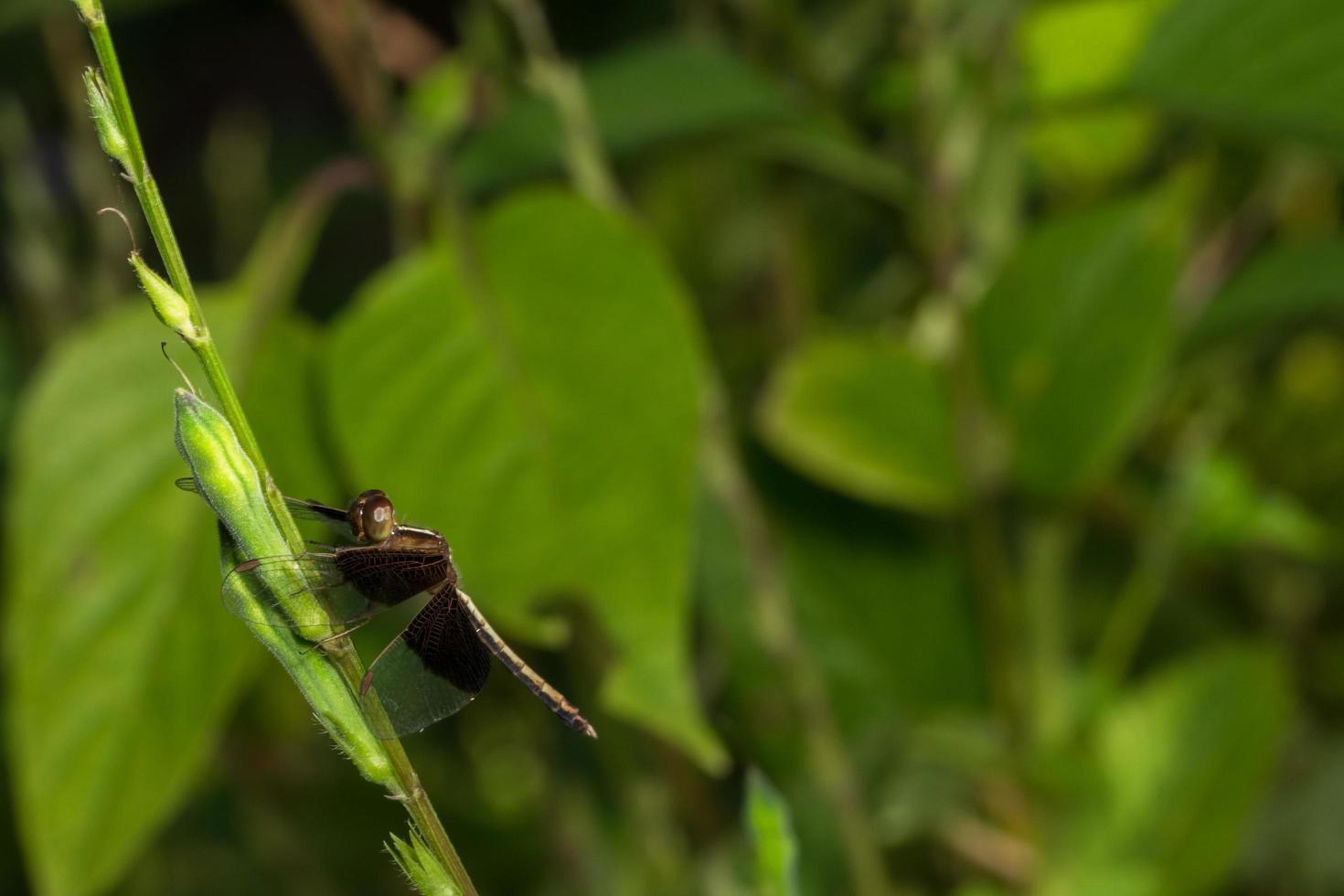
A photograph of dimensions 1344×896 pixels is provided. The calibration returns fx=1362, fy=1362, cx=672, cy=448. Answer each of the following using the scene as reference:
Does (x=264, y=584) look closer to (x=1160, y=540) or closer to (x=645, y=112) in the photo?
(x=645, y=112)

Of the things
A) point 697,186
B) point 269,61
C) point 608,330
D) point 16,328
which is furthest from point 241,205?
point 269,61

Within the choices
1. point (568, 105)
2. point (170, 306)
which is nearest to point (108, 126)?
point (170, 306)

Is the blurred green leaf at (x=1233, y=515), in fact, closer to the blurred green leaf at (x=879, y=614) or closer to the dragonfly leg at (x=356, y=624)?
the blurred green leaf at (x=879, y=614)

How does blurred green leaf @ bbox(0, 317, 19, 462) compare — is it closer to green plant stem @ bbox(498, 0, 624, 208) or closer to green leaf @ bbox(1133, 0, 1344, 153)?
green plant stem @ bbox(498, 0, 624, 208)

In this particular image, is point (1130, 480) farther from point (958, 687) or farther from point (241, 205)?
point (241, 205)

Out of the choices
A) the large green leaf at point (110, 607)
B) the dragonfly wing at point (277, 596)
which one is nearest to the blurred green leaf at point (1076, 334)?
the large green leaf at point (110, 607)

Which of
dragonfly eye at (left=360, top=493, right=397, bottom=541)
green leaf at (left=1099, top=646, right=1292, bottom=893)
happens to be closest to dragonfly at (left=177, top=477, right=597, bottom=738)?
dragonfly eye at (left=360, top=493, right=397, bottom=541)
